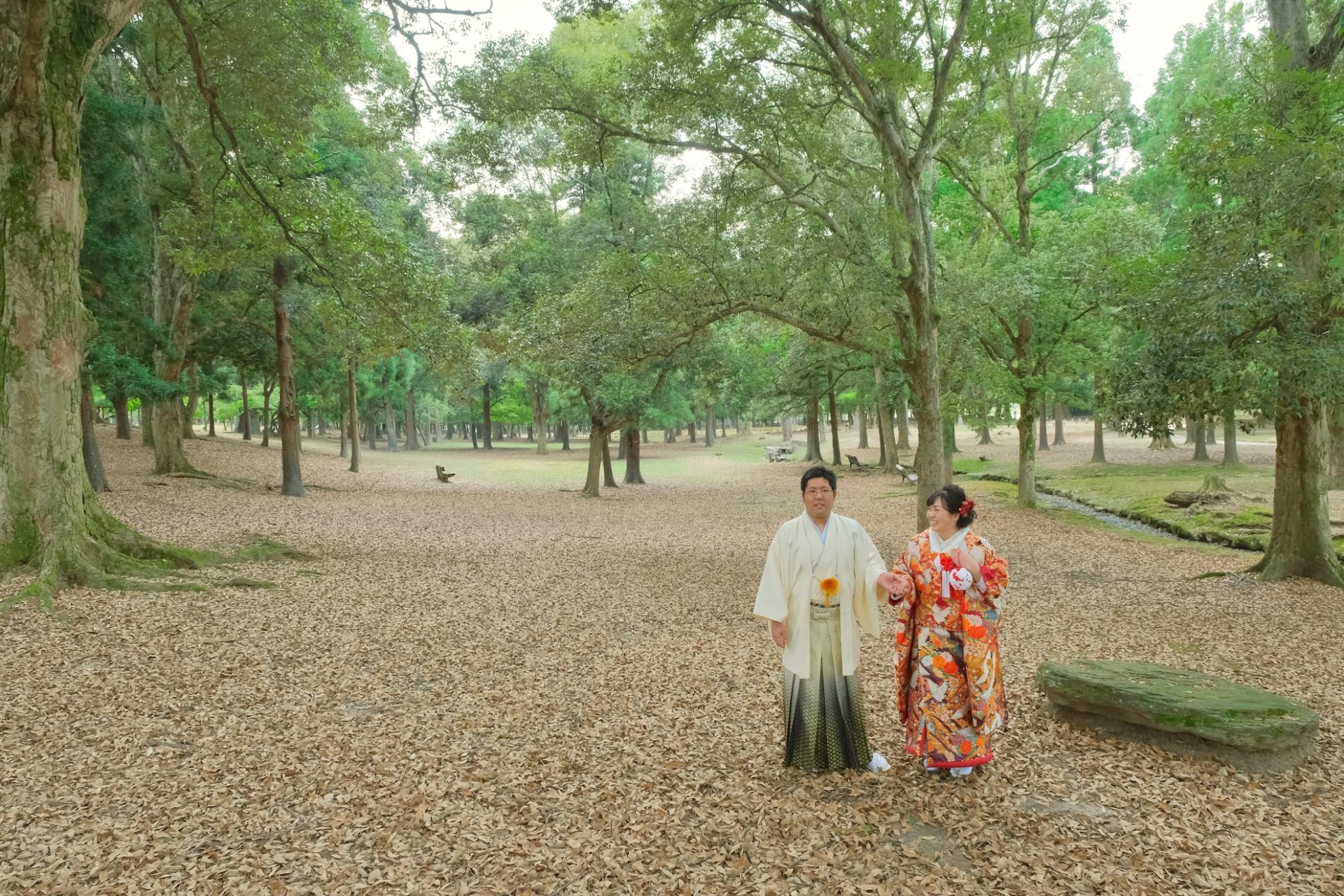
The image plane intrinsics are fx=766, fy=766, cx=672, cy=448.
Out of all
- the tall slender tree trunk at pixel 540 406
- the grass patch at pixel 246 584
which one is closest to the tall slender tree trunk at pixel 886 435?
the tall slender tree trunk at pixel 540 406

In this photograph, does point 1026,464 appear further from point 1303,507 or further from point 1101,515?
point 1303,507

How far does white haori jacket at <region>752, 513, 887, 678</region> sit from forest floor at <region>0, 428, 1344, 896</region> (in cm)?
79

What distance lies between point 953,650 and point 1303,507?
789cm

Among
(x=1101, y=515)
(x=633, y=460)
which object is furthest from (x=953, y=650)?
(x=633, y=460)

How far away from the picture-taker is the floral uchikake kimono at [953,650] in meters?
4.02

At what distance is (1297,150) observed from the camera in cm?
706

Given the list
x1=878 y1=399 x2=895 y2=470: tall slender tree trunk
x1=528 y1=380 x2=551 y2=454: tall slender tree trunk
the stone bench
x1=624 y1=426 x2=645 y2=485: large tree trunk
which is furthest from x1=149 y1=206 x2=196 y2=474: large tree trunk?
x1=878 y1=399 x2=895 y2=470: tall slender tree trunk

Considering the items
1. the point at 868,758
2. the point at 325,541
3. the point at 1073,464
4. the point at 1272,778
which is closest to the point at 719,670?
the point at 868,758

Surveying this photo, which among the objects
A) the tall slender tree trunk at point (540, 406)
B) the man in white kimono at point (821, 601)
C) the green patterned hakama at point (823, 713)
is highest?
the tall slender tree trunk at point (540, 406)

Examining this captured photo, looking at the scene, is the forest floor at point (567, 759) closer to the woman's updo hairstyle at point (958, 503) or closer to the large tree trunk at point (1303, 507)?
the large tree trunk at point (1303, 507)

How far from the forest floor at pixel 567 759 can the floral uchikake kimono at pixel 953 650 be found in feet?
0.87

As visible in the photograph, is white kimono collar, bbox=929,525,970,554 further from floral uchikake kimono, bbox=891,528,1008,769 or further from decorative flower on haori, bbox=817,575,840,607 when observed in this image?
decorative flower on haori, bbox=817,575,840,607

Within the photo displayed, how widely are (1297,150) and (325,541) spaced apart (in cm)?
1296

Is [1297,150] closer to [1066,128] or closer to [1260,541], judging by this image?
[1260,541]
